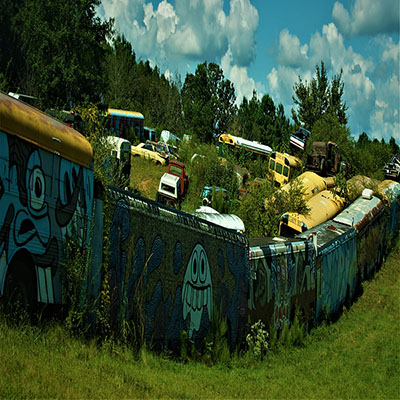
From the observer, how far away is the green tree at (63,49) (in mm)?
42156

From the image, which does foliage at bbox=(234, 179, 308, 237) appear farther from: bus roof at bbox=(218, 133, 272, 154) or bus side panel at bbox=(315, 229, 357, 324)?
bus roof at bbox=(218, 133, 272, 154)

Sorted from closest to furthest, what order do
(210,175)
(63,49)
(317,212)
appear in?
(317,212), (210,175), (63,49)

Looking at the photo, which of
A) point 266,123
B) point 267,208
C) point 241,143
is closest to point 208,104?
point 266,123

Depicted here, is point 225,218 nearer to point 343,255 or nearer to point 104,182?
point 343,255

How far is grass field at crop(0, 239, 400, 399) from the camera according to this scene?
5.71 meters

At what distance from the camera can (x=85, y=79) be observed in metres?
43.2

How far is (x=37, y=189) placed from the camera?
6887mm

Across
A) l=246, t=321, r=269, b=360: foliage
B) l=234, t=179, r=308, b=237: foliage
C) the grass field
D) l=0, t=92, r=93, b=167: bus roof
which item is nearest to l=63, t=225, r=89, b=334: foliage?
the grass field

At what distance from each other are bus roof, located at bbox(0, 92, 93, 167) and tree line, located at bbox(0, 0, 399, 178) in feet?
65.3

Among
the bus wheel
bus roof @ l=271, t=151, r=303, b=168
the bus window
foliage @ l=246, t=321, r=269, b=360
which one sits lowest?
foliage @ l=246, t=321, r=269, b=360

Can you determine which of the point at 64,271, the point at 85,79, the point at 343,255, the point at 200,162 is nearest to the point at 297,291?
the point at 343,255

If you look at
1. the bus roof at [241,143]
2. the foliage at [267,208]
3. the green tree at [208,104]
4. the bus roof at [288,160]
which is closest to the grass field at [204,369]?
the foliage at [267,208]

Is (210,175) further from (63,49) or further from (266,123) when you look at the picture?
(266,123)

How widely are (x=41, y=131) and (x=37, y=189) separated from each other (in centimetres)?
79
